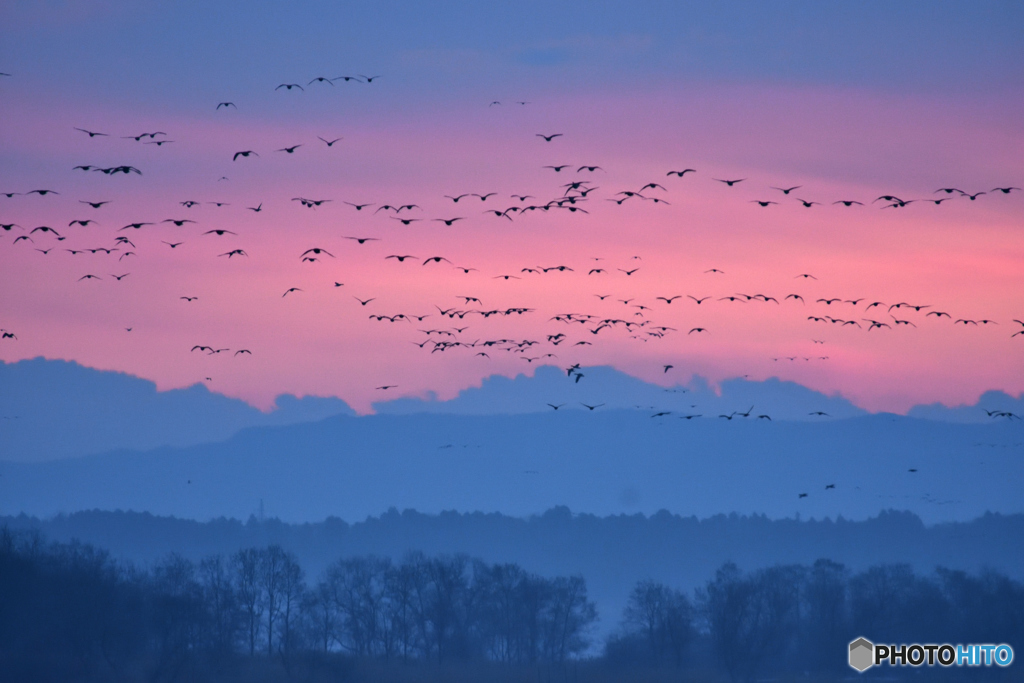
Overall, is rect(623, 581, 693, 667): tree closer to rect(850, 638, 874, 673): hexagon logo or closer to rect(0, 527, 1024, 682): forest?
rect(0, 527, 1024, 682): forest

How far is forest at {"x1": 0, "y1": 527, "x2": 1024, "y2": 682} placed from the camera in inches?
3413

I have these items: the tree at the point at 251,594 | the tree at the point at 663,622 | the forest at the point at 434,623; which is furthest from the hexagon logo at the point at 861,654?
the tree at the point at 251,594

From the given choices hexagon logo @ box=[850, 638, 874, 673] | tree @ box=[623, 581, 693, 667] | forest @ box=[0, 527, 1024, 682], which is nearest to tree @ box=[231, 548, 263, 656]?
forest @ box=[0, 527, 1024, 682]

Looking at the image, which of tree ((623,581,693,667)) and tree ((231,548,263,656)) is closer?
tree ((231,548,263,656))

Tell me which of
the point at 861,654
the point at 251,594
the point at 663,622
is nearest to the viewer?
the point at 861,654

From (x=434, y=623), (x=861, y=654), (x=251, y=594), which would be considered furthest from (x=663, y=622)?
(x=251, y=594)

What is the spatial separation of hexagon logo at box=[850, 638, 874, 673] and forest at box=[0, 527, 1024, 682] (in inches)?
35.0

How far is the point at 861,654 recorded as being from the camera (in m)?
102

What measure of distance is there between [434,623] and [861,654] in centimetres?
3931

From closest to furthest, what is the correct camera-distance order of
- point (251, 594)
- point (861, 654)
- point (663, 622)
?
point (861, 654) < point (663, 622) < point (251, 594)

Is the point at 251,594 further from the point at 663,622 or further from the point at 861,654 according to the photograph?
the point at 861,654

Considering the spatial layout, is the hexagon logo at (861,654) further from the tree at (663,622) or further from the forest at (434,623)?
the tree at (663,622)

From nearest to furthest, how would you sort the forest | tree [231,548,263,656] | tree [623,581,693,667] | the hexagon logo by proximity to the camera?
the forest, the hexagon logo, tree [231,548,263,656], tree [623,581,693,667]

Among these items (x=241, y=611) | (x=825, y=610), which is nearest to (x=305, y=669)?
(x=241, y=611)
